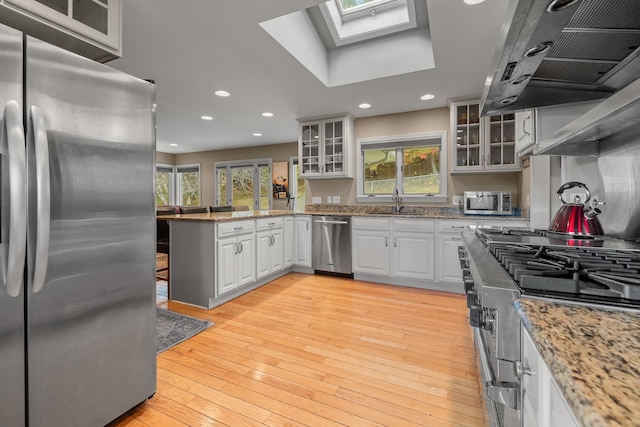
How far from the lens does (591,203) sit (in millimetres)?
1679

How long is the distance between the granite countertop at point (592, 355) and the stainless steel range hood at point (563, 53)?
76 cm

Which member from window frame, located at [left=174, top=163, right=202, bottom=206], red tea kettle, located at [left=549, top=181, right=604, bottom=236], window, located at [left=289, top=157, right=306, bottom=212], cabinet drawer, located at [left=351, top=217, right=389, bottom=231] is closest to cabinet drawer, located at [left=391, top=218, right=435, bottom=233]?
cabinet drawer, located at [left=351, top=217, right=389, bottom=231]

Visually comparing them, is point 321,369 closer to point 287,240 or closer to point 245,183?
point 287,240

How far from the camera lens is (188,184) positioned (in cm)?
798

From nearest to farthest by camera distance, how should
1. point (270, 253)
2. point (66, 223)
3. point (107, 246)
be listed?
1. point (66, 223)
2. point (107, 246)
3. point (270, 253)

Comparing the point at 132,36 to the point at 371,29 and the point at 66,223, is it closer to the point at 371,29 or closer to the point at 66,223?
the point at 66,223

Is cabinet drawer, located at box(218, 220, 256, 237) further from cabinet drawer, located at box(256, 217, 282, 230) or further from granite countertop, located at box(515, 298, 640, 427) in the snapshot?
granite countertop, located at box(515, 298, 640, 427)

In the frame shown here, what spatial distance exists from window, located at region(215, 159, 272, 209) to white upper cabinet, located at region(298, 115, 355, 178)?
2.41 meters

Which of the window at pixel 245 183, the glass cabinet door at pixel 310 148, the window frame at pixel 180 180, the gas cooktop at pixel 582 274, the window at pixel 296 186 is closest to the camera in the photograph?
the gas cooktop at pixel 582 274

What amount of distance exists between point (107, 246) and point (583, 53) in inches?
83.9

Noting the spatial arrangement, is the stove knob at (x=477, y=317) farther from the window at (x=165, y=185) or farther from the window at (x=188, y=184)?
the window at (x=165, y=185)

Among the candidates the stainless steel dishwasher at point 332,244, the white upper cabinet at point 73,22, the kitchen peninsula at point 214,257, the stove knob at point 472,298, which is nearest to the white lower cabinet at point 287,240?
the stainless steel dishwasher at point 332,244

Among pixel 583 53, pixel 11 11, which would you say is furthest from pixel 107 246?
pixel 583 53

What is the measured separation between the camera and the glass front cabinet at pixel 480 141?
3.47m
